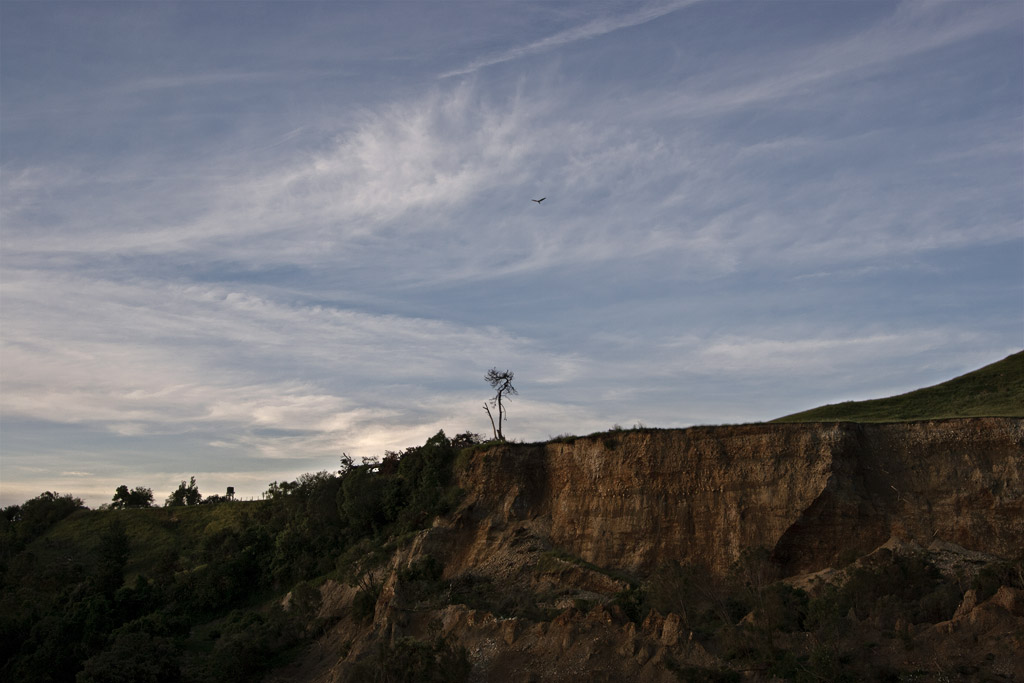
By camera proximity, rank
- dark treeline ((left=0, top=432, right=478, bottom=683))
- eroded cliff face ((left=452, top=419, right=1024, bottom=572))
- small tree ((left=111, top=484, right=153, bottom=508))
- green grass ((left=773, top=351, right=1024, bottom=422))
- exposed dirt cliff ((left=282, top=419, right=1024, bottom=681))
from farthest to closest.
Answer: small tree ((left=111, top=484, right=153, bottom=508)) < dark treeline ((left=0, top=432, right=478, bottom=683)) < green grass ((left=773, top=351, right=1024, bottom=422)) < eroded cliff face ((left=452, top=419, right=1024, bottom=572)) < exposed dirt cliff ((left=282, top=419, right=1024, bottom=681))

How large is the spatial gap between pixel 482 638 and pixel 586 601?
3.93m

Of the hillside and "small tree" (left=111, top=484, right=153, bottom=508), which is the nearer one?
the hillside

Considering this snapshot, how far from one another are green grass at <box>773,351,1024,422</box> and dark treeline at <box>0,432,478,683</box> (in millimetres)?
17579

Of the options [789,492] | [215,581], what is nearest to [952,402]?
[789,492]

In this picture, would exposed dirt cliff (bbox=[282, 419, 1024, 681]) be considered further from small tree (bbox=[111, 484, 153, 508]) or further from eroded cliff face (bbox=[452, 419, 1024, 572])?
small tree (bbox=[111, 484, 153, 508])

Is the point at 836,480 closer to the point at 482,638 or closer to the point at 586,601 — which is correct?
the point at 586,601

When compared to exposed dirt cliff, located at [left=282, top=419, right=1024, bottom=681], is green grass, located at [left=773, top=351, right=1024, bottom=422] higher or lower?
higher

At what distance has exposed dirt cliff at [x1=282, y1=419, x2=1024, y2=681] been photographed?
84.4 ft

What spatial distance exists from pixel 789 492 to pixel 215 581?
1166 inches

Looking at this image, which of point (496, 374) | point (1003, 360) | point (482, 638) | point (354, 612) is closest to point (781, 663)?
point (482, 638)

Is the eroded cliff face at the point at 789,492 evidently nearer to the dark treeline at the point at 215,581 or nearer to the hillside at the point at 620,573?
the hillside at the point at 620,573

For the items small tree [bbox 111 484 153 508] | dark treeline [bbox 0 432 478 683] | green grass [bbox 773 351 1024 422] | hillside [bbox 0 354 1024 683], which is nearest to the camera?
hillside [bbox 0 354 1024 683]

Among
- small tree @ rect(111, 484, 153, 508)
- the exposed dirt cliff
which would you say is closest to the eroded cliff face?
the exposed dirt cliff

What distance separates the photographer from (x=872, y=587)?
2666 cm
